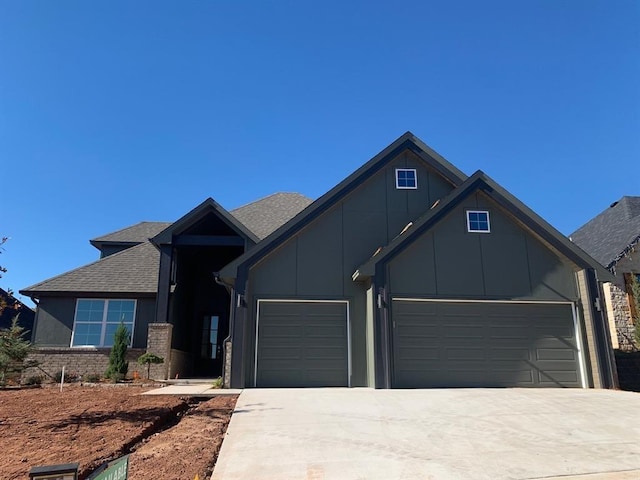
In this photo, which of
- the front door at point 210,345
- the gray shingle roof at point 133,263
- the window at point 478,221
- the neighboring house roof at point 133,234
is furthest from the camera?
the neighboring house roof at point 133,234

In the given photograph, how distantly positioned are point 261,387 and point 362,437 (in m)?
5.87

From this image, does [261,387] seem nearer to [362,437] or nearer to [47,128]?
[362,437]

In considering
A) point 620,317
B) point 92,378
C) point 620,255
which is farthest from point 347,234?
point 620,255

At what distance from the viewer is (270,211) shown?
20188mm

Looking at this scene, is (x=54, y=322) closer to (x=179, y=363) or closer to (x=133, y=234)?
(x=179, y=363)

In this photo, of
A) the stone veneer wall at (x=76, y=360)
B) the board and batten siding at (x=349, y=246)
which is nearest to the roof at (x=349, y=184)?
the board and batten siding at (x=349, y=246)

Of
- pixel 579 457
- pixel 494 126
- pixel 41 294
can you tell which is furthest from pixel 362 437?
pixel 41 294

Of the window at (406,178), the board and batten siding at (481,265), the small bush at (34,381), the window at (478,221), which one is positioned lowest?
the small bush at (34,381)

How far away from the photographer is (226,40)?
1227cm

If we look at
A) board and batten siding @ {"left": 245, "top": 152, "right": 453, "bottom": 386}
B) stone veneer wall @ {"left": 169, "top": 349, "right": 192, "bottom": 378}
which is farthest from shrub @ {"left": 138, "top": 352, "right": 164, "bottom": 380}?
board and batten siding @ {"left": 245, "top": 152, "right": 453, "bottom": 386}

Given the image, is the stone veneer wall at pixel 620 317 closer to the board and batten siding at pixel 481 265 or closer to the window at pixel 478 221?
the board and batten siding at pixel 481 265

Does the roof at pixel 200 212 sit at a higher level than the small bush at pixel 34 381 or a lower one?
higher

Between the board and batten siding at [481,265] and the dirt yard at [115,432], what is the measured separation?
572 cm

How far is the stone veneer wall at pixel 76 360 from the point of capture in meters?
15.1
